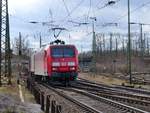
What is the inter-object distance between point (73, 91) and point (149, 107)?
13.3m

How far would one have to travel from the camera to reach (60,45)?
40.0 m

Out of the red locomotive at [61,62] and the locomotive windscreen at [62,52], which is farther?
the locomotive windscreen at [62,52]

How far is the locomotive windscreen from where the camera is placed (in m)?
40.0

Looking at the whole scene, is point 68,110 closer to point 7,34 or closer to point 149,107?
point 149,107

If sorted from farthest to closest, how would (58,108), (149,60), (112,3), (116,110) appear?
(149,60), (112,3), (116,110), (58,108)

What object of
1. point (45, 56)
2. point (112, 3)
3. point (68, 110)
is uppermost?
point (112, 3)

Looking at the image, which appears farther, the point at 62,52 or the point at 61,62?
the point at 62,52

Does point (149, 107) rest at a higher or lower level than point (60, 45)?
lower

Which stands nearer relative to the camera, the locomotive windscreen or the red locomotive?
the red locomotive

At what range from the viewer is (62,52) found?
40188 millimetres

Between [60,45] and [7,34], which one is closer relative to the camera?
[60,45]

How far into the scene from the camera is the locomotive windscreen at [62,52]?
40031 millimetres

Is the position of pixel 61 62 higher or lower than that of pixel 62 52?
lower

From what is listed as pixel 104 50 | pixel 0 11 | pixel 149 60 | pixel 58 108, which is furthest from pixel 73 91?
pixel 104 50
